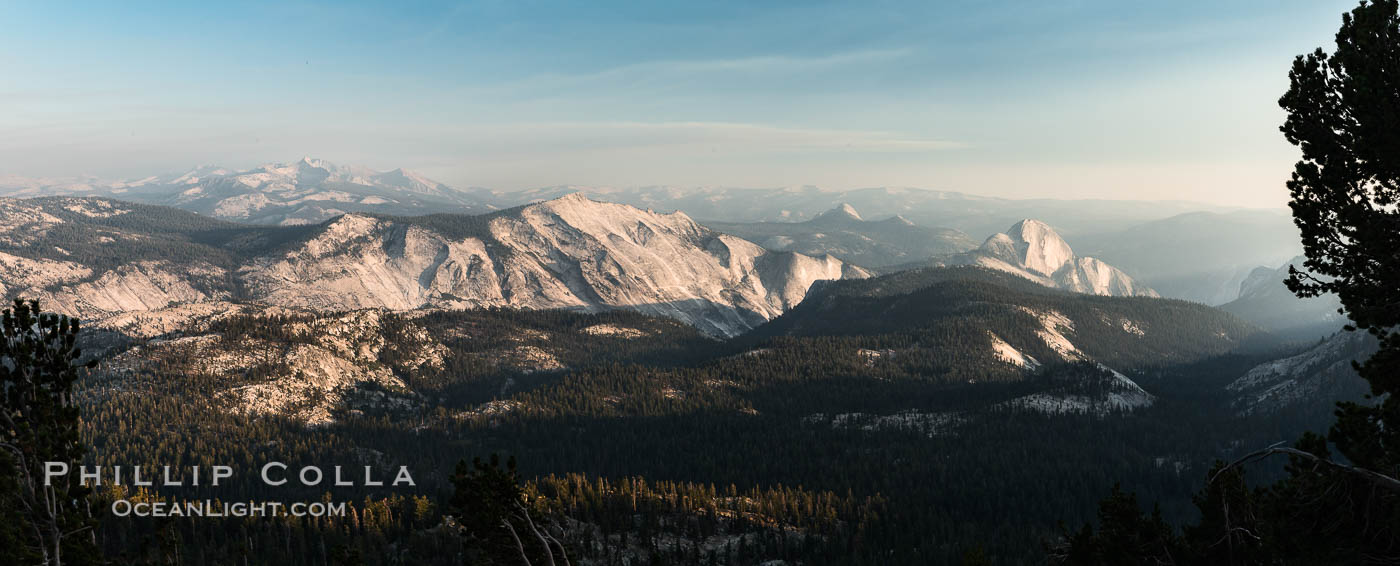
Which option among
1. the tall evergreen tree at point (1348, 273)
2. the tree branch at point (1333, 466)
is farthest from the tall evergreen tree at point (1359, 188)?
the tree branch at point (1333, 466)

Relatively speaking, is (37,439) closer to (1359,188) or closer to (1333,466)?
(1333,466)

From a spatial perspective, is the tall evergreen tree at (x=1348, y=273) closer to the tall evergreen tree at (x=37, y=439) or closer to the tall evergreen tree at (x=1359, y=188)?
the tall evergreen tree at (x=1359, y=188)

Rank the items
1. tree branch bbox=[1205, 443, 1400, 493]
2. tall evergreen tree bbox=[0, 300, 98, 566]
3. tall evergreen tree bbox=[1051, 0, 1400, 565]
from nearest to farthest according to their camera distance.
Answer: tree branch bbox=[1205, 443, 1400, 493] < tall evergreen tree bbox=[1051, 0, 1400, 565] < tall evergreen tree bbox=[0, 300, 98, 566]

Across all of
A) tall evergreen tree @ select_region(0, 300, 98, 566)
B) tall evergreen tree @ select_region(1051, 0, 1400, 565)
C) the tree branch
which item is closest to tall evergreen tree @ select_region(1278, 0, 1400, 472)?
tall evergreen tree @ select_region(1051, 0, 1400, 565)

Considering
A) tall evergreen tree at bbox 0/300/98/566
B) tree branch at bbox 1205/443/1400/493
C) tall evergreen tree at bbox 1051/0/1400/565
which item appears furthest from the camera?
tall evergreen tree at bbox 0/300/98/566

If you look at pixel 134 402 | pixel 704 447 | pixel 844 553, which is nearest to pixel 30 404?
pixel 844 553

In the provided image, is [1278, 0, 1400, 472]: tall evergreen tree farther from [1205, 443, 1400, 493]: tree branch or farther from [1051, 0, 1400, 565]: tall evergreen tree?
[1205, 443, 1400, 493]: tree branch

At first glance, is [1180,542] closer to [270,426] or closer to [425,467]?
[425,467]

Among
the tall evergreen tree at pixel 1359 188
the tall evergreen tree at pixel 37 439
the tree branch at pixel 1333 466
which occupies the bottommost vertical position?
the tall evergreen tree at pixel 37 439

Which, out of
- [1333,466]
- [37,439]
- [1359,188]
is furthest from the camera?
[37,439]

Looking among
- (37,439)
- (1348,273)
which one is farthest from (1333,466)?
(37,439)

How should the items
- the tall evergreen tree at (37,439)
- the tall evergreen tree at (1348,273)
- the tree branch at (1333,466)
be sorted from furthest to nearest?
1. the tall evergreen tree at (37,439)
2. the tall evergreen tree at (1348,273)
3. the tree branch at (1333,466)
